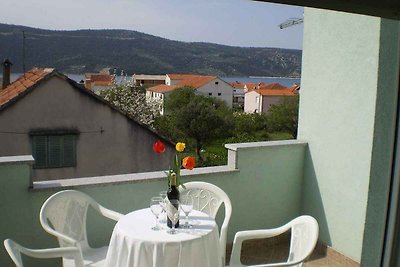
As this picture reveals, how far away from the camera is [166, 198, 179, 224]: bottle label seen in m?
2.59

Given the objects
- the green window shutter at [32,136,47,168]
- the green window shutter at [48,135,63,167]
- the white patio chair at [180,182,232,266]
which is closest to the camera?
the white patio chair at [180,182,232,266]

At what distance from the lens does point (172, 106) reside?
29.4 metres

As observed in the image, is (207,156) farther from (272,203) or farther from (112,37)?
(272,203)

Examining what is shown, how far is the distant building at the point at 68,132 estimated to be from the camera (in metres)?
10.2

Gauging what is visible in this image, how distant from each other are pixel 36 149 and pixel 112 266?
8.86 m

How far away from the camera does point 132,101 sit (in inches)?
1035

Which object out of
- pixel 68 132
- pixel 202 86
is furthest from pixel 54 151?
pixel 202 86

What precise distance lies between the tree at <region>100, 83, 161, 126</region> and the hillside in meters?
1.72

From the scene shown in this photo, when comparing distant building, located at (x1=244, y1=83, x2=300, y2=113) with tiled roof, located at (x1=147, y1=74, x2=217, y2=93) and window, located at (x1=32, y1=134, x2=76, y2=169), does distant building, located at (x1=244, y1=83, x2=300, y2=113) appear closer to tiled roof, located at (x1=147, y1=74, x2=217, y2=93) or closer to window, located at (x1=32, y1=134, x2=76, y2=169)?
tiled roof, located at (x1=147, y1=74, x2=217, y2=93)

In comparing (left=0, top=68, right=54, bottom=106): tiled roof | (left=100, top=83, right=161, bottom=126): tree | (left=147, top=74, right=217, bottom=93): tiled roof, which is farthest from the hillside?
(left=147, top=74, right=217, bottom=93): tiled roof

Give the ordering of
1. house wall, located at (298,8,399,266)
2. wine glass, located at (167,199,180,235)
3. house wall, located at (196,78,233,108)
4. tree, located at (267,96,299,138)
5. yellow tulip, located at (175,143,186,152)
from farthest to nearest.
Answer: house wall, located at (196,78,233,108)
tree, located at (267,96,299,138)
house wall, located at (298,8,399,266)
yellow tulip, located at (175,143,186,152)
wine glass, located at (167,199,180,235)

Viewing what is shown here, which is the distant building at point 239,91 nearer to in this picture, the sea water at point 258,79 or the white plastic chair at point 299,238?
the sea water at point 258,79

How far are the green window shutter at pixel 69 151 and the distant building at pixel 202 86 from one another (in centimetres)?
1974

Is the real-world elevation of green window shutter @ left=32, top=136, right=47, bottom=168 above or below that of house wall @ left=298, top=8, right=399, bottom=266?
below
